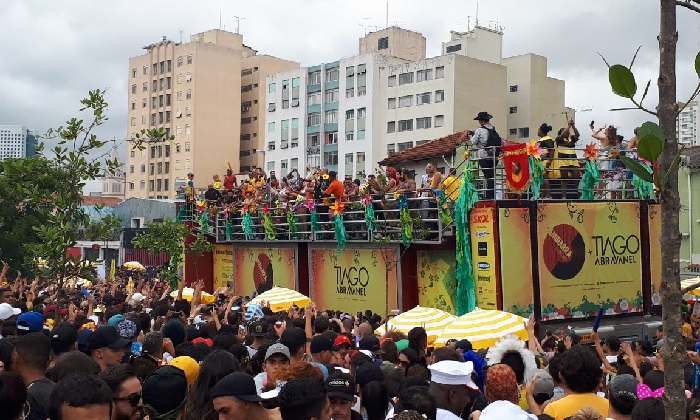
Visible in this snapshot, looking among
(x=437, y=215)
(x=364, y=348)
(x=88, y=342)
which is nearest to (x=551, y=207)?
(x=437, y=215)

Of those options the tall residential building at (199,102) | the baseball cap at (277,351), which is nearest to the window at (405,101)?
the tall residential building at (199,102)

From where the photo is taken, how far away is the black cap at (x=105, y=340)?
7363 millimetres

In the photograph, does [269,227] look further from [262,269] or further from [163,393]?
[163,393]

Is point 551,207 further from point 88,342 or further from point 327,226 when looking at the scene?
point 88,342

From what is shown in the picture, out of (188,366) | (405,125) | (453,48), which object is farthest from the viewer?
(453,48)

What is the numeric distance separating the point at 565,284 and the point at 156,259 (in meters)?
32.9

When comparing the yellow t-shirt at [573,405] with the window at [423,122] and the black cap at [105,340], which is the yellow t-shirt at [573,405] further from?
the window at [423,122]

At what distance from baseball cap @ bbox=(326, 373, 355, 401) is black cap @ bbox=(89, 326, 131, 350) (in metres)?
2.84

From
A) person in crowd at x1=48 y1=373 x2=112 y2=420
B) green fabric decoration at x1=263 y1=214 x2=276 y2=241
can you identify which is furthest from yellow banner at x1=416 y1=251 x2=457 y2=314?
person in crowd at x1=48 y1=373 x2=112 y2=420

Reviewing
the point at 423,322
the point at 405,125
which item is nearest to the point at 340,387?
the point at 423,322

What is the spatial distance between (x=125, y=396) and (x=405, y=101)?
57430mm

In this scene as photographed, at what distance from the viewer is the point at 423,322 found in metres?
13.1

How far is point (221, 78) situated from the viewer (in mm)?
78000

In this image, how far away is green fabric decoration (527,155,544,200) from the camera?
1612 centimetres
